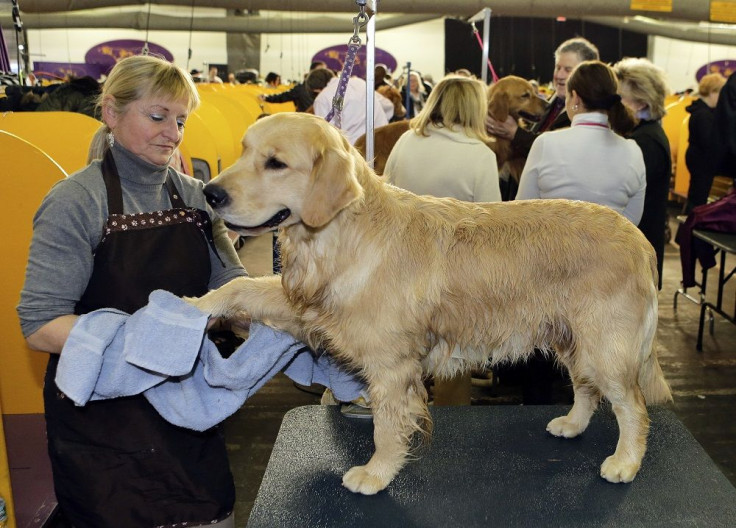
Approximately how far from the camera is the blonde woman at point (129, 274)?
1.75m

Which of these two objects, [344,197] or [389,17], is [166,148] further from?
[389,17]

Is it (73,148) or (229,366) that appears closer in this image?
(229,366)

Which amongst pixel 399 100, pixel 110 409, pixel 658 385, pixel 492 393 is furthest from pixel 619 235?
pixel 399 100

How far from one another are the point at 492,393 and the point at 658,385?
2.28 meters

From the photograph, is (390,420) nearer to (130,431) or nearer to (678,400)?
(130,431)

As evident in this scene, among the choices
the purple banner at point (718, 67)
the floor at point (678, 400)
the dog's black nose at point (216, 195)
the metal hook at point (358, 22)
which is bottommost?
the floor at point (678, 400)

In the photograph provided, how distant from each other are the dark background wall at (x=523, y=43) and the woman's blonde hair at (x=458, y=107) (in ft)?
66.7

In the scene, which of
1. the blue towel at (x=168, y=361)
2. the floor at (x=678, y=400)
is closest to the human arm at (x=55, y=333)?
the blue towel at (x=168, y=361)

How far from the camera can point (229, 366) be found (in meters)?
1.68

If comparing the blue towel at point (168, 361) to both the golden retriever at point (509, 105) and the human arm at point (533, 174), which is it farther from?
the golden retriever at point (509, 105)

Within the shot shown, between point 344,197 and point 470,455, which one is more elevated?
point 344,197

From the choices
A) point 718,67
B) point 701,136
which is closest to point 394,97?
point 701,136

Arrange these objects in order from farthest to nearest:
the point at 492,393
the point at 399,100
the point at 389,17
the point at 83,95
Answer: the point at 389,17
the point at 399,100
the point at 83,95
the point at 492,393

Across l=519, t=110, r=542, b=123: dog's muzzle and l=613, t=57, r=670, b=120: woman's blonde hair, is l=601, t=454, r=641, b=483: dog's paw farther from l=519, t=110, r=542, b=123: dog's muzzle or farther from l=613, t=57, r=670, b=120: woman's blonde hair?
l=519, t=110, r=542, b=123: dog's muzzle
